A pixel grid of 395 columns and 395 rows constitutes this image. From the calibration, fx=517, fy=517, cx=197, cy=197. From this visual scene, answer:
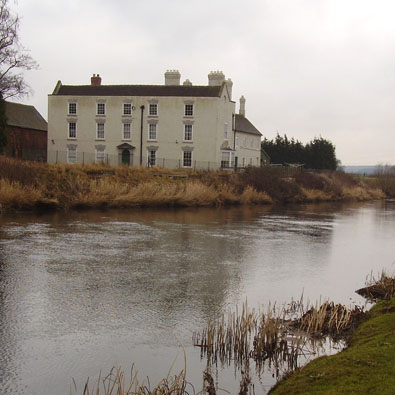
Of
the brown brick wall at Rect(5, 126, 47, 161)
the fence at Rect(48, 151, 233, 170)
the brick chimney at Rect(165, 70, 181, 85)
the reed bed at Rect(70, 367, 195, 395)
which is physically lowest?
the reed bed at Rect(70, 367, 195, 395)

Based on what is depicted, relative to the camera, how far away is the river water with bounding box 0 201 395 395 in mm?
7902

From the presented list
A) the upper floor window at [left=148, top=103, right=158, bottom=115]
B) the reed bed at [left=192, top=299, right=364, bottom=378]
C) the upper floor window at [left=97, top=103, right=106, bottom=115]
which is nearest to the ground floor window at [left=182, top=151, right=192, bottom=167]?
the upper floor window at [left=148, top=103, right=158, bottom=115]

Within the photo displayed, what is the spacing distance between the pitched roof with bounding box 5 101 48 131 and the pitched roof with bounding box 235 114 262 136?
83.2ft

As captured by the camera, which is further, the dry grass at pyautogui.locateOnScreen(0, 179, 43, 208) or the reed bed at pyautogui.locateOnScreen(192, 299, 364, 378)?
the dry grass at pyautogui.locateOnScreen(0, 179, 43, 208)

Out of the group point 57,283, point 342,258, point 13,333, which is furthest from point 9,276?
point 342,258

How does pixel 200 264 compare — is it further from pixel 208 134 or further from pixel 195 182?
pixel 208 134

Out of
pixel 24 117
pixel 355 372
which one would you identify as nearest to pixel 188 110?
pixel 24 117

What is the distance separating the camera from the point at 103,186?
33812 mm

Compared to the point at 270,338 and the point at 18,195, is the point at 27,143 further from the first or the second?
the point at 270,338

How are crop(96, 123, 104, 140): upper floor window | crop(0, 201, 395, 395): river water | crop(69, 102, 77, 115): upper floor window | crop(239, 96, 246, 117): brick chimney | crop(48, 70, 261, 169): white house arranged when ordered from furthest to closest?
crop(239, 96, 246, 117): brick chimney
crop(69, 102, 77, 115): upper floor window
crop(96, 123, 104, 140): upper floor window
crop(48, 70, 261, 169): white house
crop(0, 201, 395, 395): river water

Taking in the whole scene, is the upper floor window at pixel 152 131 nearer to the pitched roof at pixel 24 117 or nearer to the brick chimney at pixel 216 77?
the brick chimney at pixel 216 77

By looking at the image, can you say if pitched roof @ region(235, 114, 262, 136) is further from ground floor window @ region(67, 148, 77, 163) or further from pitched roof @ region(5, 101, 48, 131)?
pitched roof @ region(5, 101, 48, 131)

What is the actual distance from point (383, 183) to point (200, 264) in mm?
58429

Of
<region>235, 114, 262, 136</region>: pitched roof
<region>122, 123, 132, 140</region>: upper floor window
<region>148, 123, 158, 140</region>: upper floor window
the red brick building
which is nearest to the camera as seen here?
<region>148, 123, 158, 140</region>: upper floor window
